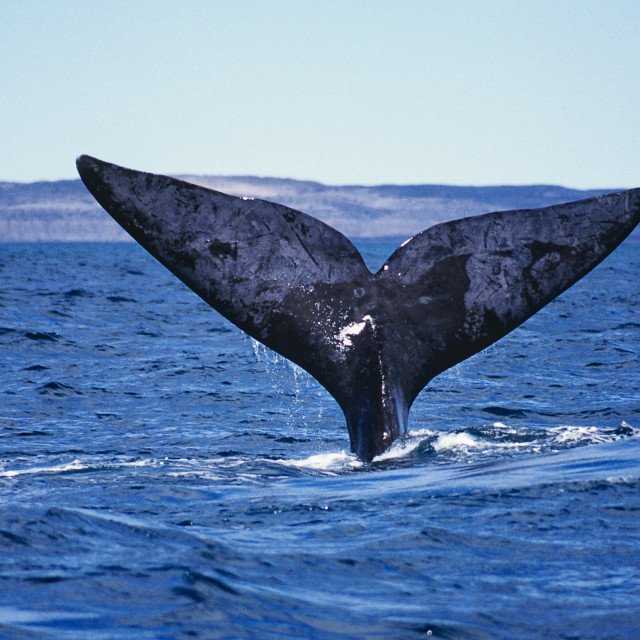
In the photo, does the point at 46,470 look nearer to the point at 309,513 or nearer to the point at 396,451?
the point at 396,451

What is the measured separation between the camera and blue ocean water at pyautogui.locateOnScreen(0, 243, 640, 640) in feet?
13.6

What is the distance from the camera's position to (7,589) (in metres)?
4.37

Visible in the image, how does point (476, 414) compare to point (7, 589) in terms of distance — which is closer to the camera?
point (7, 589)

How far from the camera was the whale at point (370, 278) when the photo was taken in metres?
6.80

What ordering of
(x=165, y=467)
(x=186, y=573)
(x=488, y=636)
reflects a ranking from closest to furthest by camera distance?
Answer: (x=488, y=636) → (x=186, y=573) → (x=165, y=467)

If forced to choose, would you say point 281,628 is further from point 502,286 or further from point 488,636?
point 502,286

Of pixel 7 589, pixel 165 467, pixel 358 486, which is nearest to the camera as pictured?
pixel 7 589

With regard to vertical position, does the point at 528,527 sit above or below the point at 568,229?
below

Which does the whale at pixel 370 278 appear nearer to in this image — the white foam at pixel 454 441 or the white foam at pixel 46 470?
the white foam at pixel 454 441

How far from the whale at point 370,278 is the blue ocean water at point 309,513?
0.66 meters

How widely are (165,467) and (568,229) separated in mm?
3464

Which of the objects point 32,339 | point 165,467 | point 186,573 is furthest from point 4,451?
point 32,339

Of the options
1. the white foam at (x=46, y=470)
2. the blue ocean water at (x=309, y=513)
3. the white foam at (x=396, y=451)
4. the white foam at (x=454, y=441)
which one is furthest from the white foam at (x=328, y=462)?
the white foam at (x=46, y=470)

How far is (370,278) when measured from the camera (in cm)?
739
